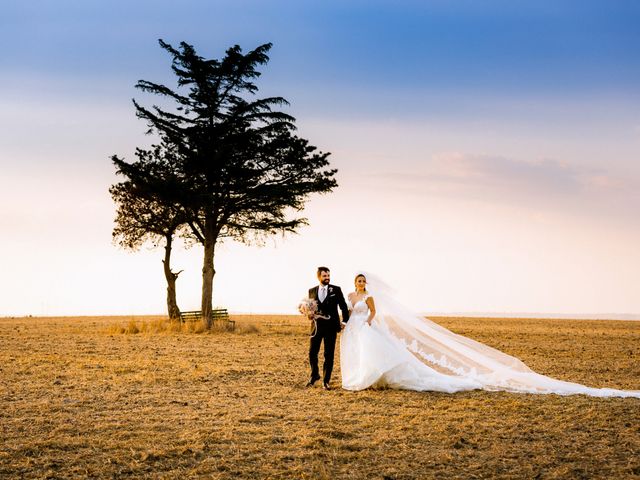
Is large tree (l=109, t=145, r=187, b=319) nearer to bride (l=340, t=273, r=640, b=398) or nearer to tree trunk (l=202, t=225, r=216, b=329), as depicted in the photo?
tree trunk (l=202, t=225, r=216, b=329)

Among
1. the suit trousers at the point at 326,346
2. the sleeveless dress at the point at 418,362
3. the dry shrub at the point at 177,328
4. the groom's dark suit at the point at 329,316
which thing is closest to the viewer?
the sleeveless dress at the point at 418,362

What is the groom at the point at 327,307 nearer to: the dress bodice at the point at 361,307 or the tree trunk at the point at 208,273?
the dress bodice at the point at 361,307

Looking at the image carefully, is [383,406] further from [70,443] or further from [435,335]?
[70,443]

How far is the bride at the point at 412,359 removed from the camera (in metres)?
13.7

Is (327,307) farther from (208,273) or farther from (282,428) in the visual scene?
(208,273)

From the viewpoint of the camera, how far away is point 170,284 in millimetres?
38688

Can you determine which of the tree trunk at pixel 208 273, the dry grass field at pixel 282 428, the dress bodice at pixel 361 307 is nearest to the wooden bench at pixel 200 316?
the tree trunk at pixel 208 273

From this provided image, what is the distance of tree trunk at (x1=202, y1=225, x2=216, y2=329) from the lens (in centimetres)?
3741

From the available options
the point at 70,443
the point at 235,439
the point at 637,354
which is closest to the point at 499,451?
the point at 235,439

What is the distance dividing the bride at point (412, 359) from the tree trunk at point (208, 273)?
23238mm

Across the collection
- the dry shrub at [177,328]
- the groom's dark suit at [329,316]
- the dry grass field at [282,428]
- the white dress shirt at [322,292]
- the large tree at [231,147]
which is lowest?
the dry grass field at [282,428]

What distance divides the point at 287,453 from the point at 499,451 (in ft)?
8.95

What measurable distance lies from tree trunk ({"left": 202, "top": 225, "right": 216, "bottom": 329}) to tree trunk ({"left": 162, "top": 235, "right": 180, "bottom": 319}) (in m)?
2.08

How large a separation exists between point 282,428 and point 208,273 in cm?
2796
